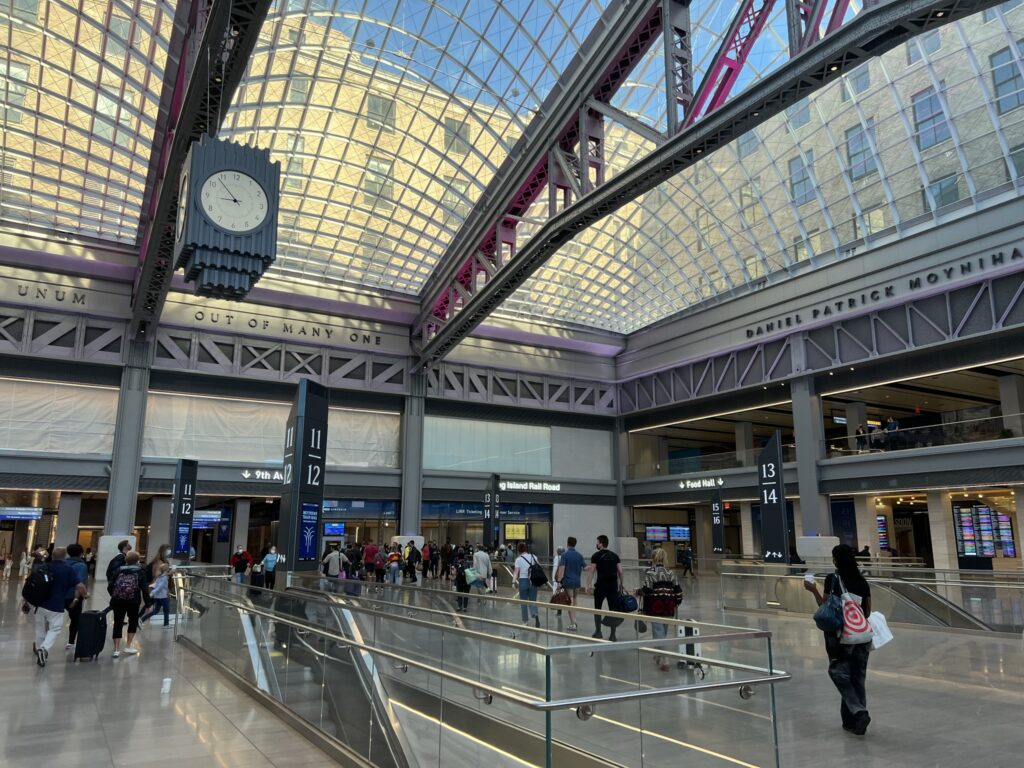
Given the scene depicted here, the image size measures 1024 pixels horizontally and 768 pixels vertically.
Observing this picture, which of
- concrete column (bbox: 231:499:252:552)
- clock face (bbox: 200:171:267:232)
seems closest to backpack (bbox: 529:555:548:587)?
clock face (bbox: 200:171:267:232)

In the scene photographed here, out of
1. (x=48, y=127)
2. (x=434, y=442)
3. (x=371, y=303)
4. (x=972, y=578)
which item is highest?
(x=48, y=127)

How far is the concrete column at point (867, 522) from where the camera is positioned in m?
32.1

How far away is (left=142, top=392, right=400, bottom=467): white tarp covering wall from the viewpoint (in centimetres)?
3409

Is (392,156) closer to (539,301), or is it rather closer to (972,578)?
(539,301)

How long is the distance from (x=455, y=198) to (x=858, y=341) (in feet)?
60.3

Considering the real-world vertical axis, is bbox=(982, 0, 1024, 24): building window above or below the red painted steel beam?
above

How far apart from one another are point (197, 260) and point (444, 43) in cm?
1336

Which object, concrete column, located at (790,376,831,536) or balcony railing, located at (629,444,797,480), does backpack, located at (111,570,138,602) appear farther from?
balcony railing, located at (629,444,797,480)

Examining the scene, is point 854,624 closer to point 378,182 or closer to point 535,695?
point 535,695

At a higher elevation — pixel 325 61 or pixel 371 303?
pixel 325 61

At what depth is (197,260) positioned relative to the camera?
50.1ft

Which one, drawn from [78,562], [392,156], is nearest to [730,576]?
[78,562]

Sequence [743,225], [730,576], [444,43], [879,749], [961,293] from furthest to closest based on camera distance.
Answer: [743,225], [961,293], [444,43], [730,576], [879,749]

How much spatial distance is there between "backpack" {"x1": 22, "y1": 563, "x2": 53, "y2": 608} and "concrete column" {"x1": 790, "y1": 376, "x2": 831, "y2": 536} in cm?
2905
